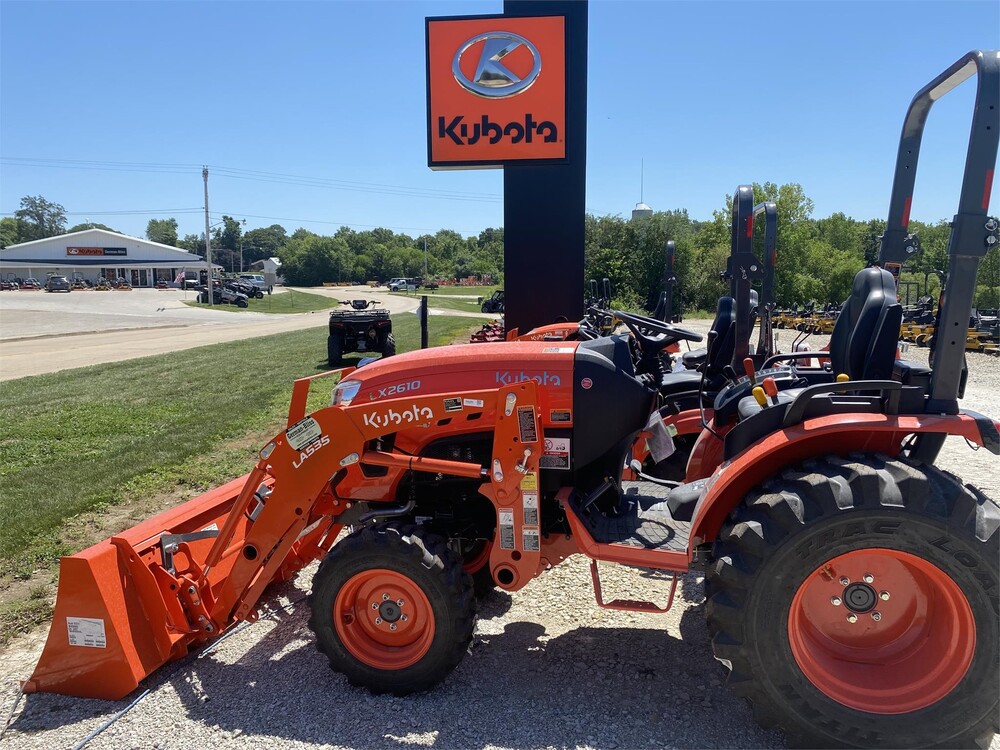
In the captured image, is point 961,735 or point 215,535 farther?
point 215,535

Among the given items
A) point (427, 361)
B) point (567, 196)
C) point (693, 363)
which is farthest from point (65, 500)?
point (567, 196)

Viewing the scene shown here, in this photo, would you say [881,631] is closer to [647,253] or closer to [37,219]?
[647,253]

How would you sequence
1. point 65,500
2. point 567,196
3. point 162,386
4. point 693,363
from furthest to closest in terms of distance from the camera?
1. point 162,386
2. point 567,196
3. point 693,363
4. point 65,500

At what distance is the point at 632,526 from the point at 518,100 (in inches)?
302

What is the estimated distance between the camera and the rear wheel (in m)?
2.40

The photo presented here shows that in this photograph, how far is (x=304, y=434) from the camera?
3.05m

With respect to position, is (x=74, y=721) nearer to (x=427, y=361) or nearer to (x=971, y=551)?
(x=427, y=361)

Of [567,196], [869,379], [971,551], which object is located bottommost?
[971,551]

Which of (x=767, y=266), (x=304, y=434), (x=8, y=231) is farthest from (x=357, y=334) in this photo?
(x=8, y=231)

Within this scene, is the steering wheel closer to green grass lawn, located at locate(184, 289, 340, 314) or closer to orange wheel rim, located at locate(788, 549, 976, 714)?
orange wheel rim, located at locate(788, 549, 976, 714)

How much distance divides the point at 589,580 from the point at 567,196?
6866mm

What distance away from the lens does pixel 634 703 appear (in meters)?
2.89

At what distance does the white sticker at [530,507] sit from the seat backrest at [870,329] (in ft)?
4.82

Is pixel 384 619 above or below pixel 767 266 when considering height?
below
